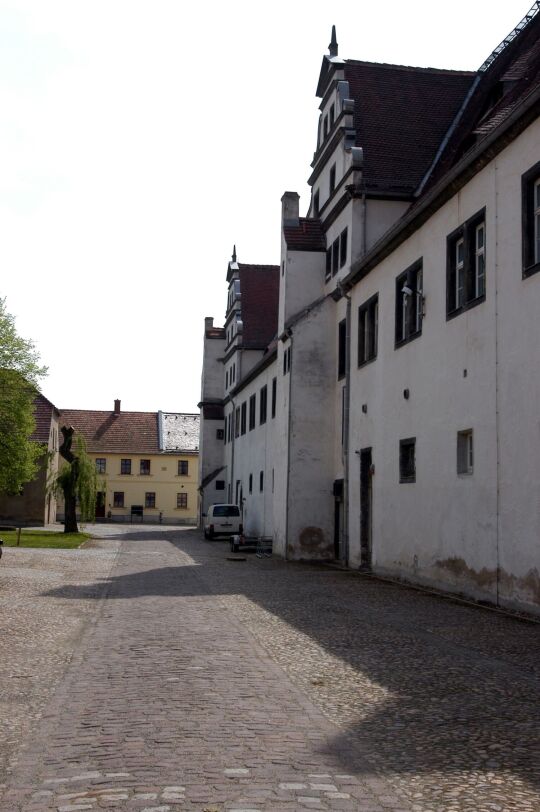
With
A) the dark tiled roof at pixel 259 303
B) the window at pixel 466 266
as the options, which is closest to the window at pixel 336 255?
the window at pixel 466 266

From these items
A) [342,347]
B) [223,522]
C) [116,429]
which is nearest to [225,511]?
[223,522]

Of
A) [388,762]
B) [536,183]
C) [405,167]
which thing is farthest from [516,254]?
[405,167]

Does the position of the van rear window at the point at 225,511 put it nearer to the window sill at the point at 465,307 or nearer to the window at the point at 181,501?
the window sill at the point at 465,307

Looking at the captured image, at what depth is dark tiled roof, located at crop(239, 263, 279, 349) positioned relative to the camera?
55375mm

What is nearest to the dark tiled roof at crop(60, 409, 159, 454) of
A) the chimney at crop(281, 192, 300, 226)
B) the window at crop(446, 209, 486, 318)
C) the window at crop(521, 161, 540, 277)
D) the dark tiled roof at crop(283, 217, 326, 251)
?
the chimney at crop(281, 192, 300, 226)

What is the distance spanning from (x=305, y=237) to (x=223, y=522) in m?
16.5

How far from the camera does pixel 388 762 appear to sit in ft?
18.9

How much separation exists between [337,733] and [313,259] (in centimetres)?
2543

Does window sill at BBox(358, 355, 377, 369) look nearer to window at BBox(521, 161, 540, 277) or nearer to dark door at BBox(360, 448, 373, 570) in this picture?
dark door at BBox(360, 448, 373, 570)

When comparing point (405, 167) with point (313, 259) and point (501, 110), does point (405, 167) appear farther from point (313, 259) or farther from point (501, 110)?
point (501, 110)

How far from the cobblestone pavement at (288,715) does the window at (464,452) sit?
3763 mm

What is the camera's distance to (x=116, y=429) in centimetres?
9188

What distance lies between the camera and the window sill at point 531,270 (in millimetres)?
14422

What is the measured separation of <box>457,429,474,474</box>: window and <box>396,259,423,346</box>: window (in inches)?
131
